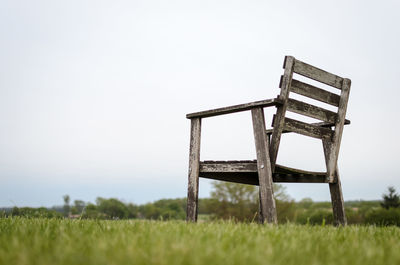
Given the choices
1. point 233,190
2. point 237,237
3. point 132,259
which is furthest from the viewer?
point 233,190

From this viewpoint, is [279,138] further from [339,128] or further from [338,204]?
[338,204]

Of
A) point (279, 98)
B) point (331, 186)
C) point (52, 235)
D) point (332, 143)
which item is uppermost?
point (279, 98)

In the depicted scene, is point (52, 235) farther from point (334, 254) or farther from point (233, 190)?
point (233, 190)

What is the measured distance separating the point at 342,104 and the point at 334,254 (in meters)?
2.27

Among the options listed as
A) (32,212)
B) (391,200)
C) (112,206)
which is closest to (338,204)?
(32,212)

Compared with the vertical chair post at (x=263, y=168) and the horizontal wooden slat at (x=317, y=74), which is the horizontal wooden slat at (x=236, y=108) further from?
the horizontal wooden slat at (x=317, y=74)

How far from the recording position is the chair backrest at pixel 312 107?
305cm

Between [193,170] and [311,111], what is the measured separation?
4.22 feet

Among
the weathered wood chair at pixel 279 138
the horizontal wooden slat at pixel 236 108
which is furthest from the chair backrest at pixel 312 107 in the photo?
the horizontal wooden slat at pixel 236 108

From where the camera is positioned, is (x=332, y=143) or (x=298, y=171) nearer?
(x=298, y=171)

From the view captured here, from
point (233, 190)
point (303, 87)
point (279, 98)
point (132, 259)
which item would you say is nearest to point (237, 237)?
point (132, 259)

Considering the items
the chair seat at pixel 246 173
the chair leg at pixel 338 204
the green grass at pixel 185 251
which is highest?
the chair seat at pixel 246 173

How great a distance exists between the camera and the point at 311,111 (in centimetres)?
332

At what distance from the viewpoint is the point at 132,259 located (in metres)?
1.40
